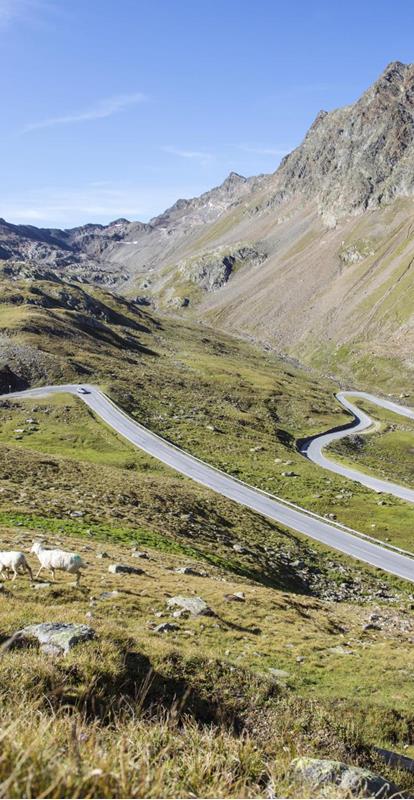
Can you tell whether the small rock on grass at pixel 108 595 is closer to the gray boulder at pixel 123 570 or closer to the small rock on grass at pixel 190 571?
the gray boulder at pixel 123 570

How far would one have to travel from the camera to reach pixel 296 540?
4666 centimetres

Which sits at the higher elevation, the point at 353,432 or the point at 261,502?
the point at 353,432

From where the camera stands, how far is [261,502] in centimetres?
5722

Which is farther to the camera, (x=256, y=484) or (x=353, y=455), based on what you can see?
(x=353, y=455)

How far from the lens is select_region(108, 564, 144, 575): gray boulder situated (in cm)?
2328

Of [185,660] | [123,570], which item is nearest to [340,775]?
[185,660]

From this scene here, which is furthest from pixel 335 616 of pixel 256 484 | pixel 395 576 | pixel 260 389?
pixel 260 389

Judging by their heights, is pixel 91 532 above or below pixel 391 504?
above

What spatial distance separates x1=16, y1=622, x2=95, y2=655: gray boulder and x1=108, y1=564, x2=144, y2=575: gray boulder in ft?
40.9

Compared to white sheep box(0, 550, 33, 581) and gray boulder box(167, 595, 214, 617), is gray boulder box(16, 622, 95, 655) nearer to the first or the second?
white sheep box(0, 550, 33, 581)

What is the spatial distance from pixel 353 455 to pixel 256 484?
41.8 m

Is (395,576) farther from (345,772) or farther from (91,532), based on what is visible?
(345,772)

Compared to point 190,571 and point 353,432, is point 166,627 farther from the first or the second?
point 353,432

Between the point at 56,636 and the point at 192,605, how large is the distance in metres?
9.97
